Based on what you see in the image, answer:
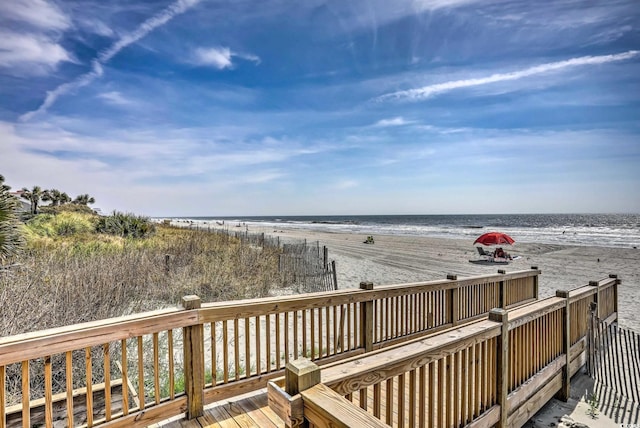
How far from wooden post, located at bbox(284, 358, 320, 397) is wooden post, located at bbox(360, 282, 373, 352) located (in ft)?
7.66

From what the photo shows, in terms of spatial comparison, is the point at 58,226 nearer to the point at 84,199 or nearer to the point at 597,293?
the point at 597,293

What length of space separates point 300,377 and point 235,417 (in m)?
1.73

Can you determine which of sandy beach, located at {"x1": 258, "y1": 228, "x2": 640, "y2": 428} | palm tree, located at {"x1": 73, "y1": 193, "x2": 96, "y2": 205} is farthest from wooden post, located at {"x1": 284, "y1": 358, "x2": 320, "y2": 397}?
palm tree, located at {"x1": 73, "y1": 193, "x2": 96, "y2": 205}

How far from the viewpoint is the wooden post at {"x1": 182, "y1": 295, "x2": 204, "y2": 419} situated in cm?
247

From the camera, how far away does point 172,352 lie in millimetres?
2385

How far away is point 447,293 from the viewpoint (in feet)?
15.3

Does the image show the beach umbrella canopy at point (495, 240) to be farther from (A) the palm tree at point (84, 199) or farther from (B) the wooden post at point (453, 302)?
(A) the palm tree at point (84, 199)

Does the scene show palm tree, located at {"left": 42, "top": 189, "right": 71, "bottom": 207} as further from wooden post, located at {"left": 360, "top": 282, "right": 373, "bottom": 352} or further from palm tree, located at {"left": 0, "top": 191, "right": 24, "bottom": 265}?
wooden post, located at {"left": 360, "top": 282, "right": 373, "bottom": 352}

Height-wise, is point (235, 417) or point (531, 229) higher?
point (235, 417)

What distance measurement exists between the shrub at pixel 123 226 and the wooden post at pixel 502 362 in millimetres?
15937

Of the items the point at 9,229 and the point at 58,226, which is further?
the point at 58,226

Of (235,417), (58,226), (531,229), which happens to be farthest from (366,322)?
(531,229)

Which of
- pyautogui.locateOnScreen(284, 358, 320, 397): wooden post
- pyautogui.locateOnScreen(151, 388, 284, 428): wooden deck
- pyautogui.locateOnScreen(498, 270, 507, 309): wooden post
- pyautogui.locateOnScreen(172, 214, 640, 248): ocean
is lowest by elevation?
pyautogui.locateOnScreen(172, 214, 640, 248): ocean

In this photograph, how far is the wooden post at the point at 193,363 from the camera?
247 centimetres
